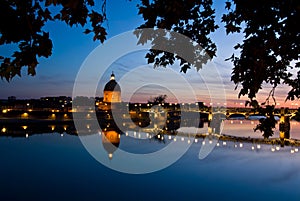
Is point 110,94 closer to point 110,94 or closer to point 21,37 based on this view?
point 110,94

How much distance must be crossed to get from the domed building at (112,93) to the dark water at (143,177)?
8243cm

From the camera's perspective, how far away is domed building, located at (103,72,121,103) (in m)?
119

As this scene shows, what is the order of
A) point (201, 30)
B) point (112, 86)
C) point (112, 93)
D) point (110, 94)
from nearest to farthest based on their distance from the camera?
point (201, 30), point (112, 93), point (110, 94), point (112, 86)

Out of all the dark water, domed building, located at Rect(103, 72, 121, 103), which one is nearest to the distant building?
domed building, located at Rect(103, 72, 121, 103)

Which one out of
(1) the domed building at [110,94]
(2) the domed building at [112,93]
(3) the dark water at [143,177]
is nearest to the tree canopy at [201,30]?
(3) the dark water at [143,177]

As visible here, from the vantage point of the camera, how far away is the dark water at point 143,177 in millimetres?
18328

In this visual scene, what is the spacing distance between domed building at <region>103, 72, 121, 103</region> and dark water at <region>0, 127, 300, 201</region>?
270ft

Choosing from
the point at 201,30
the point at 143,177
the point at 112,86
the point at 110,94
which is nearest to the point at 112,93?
the point at 110,94

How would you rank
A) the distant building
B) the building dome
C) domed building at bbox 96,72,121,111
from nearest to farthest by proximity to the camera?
domed building at bbox 96,72,121,111 < the distant building < the building dome

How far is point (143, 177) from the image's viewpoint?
2300 centimetres

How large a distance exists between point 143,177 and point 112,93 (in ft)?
324

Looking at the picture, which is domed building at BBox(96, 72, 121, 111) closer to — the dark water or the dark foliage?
the dark water

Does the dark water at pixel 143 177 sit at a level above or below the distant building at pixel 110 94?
below

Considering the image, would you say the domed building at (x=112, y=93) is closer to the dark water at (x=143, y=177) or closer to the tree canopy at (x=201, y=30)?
the dark water at (x=143, y=177)
